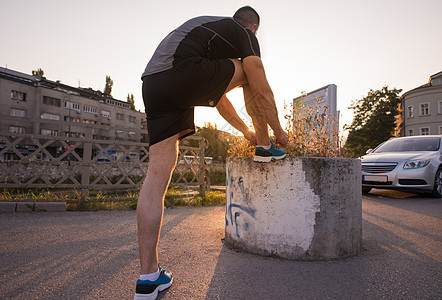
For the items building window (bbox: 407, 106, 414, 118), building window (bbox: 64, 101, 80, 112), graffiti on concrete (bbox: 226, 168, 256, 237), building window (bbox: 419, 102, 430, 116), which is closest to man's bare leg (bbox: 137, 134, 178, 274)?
graffiti on concrete (bbox: 226, 168, 256, 237)

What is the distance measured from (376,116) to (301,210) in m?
44.0

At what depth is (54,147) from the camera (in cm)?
5306

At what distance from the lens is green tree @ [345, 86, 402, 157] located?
38906 millimetres

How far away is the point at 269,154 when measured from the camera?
2004 mm

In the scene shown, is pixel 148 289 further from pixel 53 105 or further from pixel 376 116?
pixel 53 105

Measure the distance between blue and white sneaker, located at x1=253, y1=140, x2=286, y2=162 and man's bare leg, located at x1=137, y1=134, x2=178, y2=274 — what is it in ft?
2.30

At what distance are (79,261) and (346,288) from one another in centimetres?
186

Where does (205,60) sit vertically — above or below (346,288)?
above

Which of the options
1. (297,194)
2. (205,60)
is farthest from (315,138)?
(205,60)

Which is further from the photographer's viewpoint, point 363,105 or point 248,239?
point 363,105

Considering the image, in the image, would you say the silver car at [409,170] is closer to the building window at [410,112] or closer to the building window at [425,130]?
the building window at [425,130]

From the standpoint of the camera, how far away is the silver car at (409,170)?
6129 mm

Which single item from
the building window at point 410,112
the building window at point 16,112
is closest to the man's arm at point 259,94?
the building window at point 410,112

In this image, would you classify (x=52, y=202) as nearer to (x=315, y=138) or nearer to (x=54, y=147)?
(x=315, y=138)
